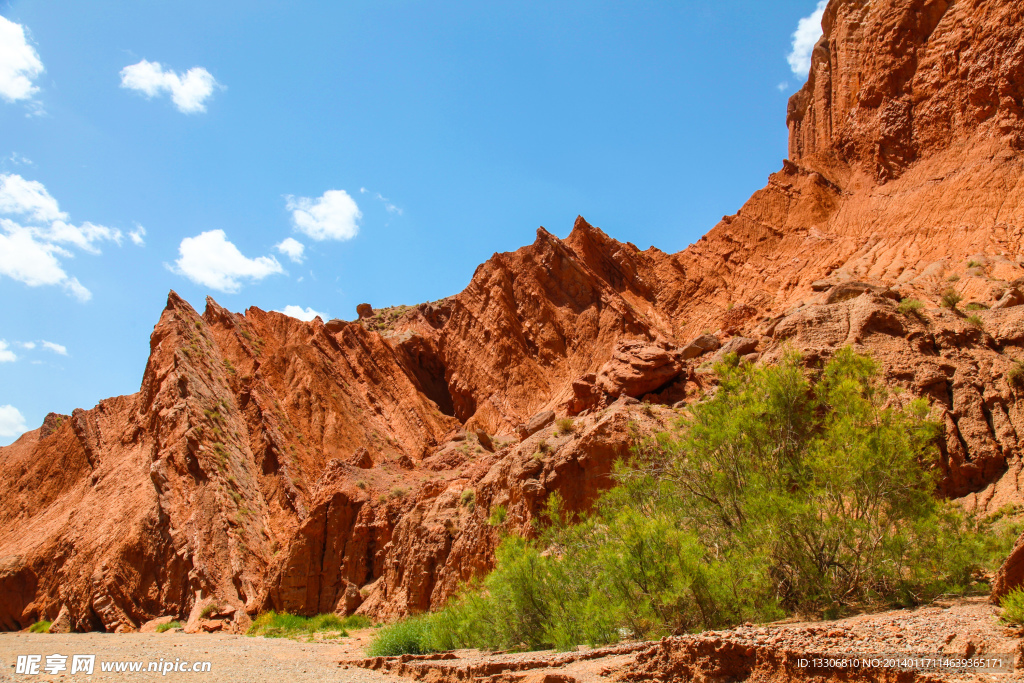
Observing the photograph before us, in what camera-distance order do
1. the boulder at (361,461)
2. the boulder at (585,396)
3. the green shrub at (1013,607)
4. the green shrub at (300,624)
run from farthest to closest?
the boulder at (361,461) < the boulder at (585,396) < the green shrub at (300,624) < the green shrub at (1013,607)

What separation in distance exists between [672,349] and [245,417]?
25119mm

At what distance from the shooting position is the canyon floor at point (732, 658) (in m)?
6.35

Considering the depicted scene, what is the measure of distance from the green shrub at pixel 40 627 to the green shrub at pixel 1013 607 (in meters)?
33.2

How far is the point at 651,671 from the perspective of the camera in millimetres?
7535

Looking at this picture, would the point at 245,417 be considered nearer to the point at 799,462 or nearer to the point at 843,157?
the point at 799,462

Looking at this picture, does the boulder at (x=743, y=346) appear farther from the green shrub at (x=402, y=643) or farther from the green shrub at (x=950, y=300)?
the green shrub at (x=402, y=643)

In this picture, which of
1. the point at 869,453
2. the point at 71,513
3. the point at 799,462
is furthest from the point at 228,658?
the point at 71,513

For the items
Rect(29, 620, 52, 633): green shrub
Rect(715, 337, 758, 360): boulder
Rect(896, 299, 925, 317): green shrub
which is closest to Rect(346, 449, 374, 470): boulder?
Rect(29, 620, 52, 633): green shrub

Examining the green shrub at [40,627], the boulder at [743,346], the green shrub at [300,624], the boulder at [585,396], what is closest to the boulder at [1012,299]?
the boulder at [743,346]

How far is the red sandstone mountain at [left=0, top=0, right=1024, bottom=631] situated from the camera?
745 inches

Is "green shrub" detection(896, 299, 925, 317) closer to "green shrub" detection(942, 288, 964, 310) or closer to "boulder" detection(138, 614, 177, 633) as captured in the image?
"green shrub" detection(942, 288, 964, 310)

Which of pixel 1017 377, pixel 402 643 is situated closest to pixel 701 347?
pixel 1017 377

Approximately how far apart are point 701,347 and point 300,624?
17227 millimetres

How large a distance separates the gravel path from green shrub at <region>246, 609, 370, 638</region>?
1205 mm
